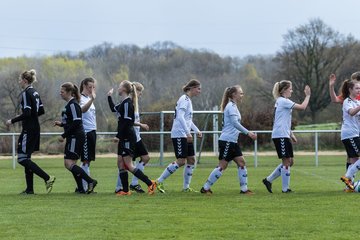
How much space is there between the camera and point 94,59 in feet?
343

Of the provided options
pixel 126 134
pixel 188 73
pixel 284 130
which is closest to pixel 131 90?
pixel 126 134

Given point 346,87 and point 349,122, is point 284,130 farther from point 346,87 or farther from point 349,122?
point 346,87

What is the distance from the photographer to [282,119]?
14.1 m

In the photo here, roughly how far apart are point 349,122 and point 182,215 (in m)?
A: 4.71

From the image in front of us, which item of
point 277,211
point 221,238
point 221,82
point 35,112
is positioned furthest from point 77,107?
point 221,82

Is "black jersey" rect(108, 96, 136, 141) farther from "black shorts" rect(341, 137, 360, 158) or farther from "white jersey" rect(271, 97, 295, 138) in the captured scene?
"black shorts" rect(341, 137, 360, 158)

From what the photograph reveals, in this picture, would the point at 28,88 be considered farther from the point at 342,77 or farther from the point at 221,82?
the point at 221,82

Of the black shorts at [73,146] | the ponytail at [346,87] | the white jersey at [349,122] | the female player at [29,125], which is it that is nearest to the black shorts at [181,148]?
the black shorts at [73,146]

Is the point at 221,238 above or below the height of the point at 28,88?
below

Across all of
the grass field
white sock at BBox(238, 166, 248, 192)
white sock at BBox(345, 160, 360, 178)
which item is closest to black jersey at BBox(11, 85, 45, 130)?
the grass field

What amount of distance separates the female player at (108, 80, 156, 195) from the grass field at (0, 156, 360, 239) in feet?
1.05

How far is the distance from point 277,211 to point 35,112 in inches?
198

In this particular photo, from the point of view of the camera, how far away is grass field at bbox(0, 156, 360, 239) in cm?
898

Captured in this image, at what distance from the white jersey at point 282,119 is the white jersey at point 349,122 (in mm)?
938
